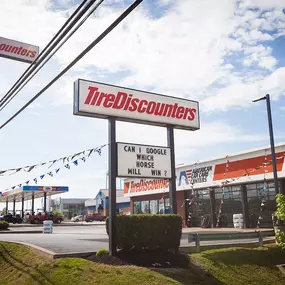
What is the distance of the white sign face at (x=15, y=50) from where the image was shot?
69.3ft

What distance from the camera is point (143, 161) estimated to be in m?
14.0

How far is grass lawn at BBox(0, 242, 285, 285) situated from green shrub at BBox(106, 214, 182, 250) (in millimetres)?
1026

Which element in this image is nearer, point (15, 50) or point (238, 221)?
point (15, 50)

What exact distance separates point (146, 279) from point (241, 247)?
20.1 ft

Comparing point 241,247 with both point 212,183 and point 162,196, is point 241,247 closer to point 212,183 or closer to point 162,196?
point 212,183

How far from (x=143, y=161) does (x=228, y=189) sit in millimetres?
16427

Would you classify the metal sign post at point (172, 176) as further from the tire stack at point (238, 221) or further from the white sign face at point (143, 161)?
the tire stack at point (238, 221)

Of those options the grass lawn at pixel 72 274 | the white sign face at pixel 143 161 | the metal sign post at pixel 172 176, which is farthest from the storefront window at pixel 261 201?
the grass lawn at pixel 72 274

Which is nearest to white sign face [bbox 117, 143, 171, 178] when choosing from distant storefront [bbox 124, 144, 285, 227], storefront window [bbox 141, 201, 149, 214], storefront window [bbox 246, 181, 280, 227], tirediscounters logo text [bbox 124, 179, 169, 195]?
distant storefront [bbox 124, 144, 285, 227]

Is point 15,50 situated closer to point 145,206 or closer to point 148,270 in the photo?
point 148,270

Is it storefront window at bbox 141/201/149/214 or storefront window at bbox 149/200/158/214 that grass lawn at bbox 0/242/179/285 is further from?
storefront window at bbox 141/201/149/214

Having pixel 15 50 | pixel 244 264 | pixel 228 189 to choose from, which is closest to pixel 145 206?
pixel 228 189

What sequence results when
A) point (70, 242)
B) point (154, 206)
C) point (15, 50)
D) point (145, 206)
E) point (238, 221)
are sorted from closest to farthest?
point (70, 242)
point (15, 50)
point (238, 221)
point (154, 206)
point (145, 206)

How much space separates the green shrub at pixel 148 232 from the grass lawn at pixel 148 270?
1.03 metres
